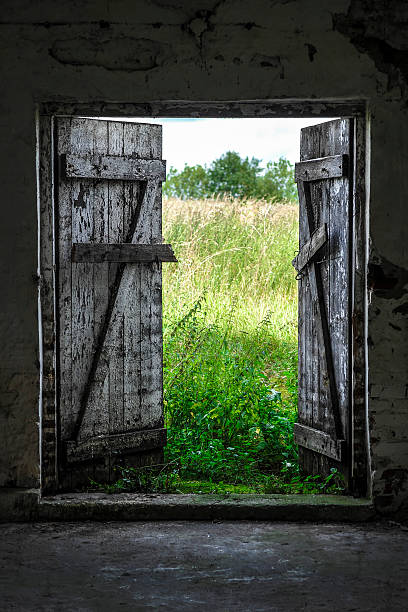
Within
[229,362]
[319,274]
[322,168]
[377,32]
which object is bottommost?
[229,362]

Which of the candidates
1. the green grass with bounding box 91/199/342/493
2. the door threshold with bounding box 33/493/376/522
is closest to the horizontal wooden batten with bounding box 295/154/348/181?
the green grass with bounding box 91/199/342/493

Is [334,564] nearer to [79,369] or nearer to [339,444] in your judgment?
[339,444]

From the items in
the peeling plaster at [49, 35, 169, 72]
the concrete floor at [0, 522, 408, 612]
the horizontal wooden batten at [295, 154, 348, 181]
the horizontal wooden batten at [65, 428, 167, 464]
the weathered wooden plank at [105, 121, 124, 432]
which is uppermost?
the peeling plaster at [49, 35, 169, 72]

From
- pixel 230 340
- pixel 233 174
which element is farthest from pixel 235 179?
pixel 230 340

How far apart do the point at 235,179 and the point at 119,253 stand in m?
→ 11.4

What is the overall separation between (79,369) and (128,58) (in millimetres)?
1963

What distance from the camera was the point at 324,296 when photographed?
475cm

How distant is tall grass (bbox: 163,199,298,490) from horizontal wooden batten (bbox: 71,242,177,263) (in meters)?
1.08

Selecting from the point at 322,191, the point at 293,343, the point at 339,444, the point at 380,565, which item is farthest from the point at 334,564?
the point at 293,343

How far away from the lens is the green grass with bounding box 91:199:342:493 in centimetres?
505

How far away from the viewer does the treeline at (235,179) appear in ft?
48.3

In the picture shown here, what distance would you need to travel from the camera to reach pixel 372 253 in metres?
4.05

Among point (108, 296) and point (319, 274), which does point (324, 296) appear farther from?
point (108, 296)

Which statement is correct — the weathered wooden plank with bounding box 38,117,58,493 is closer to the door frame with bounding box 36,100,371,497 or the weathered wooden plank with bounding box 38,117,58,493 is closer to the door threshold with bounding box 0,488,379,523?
the door frame with bounding box 36,100,371,497
